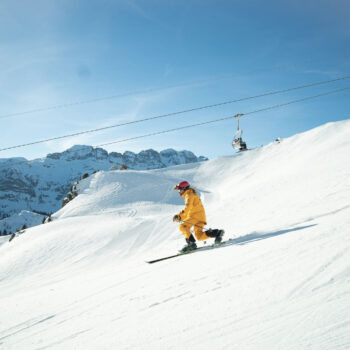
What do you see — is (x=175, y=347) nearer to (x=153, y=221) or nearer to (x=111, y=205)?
(x=153, y=221)

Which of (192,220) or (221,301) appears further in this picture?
(192,220)

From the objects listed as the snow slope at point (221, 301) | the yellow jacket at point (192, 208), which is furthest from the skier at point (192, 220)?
the snow slope at point (221, 301)

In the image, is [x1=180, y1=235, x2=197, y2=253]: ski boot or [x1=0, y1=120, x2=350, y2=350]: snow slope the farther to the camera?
[x1=180, y1=235, x2=197, y2=253]: ski boot

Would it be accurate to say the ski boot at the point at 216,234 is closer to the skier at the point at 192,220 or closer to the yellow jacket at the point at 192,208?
the skier at the point at 192,220

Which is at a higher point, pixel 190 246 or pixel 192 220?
pixel 192 220

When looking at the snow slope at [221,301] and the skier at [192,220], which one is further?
the skier at [192,220]

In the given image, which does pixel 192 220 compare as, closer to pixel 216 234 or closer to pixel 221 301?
pixel 216 234

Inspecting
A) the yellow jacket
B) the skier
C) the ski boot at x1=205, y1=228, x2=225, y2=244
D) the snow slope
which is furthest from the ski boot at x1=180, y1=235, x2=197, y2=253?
the snow slope

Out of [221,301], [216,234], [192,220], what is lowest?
[221,301]

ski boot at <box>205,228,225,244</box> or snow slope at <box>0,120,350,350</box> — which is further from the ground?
ski boot at <box>205,228,225,244</box>

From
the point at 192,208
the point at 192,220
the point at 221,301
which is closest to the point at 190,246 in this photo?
the point at 192,220

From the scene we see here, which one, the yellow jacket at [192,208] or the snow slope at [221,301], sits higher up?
the yellow jacket at [192,208]

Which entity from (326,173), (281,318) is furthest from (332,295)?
(326,173)

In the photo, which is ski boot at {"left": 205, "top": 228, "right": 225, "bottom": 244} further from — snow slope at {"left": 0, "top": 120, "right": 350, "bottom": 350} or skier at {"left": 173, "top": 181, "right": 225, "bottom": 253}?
snow slope at {"left": 0, "top": 120, "right": 350, "bottom": 350}
